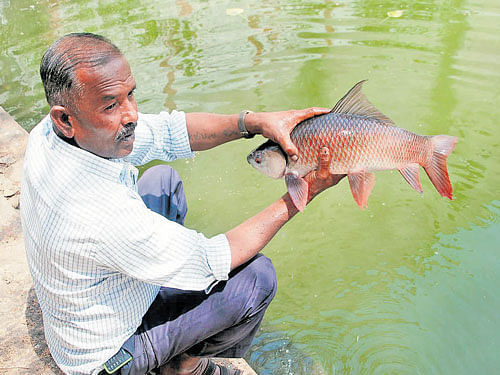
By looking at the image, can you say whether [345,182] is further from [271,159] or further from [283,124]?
[283,124]

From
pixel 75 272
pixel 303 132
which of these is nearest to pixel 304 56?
pixel 303 132

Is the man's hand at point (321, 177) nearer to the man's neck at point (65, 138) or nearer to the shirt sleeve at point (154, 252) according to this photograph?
the shirt sleeve at point (154, 252)

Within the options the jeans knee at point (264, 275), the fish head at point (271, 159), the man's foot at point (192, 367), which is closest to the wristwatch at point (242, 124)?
the fish head at point (271, 159)

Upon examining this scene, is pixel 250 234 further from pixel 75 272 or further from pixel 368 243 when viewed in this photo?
pixel 368 243

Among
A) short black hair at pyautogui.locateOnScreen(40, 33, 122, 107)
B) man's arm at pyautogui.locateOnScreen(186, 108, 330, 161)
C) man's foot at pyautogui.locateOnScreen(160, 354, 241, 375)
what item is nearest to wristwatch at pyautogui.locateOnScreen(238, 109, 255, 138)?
man's arm at pyautogui.locateOnScreen(186, 108, 330, 161)

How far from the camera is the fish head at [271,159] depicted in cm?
266

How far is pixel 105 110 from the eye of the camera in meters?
1.94

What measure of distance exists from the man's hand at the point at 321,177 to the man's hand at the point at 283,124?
0.14m

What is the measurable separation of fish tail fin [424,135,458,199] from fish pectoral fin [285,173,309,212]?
0.69 metres

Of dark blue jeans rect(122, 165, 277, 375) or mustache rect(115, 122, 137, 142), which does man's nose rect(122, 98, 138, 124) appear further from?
dark blue jeans rect(122, 165, 277, 375)

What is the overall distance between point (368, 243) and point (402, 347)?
942mm

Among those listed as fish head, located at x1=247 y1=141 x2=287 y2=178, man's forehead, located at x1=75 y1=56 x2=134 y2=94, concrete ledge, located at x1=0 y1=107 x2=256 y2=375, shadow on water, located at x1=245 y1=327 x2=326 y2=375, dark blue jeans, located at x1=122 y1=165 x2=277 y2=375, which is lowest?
shadow on water, located at x1=245 y1=327 x2=326 y2=375

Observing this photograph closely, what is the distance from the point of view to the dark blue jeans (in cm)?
221

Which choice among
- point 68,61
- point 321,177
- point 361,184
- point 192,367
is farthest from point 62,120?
point 361,184
